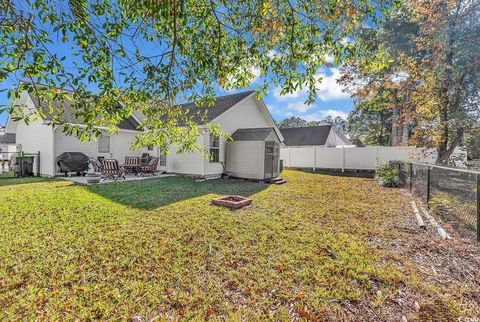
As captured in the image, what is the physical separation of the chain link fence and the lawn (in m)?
0.79

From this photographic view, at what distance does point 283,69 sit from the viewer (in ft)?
11.7

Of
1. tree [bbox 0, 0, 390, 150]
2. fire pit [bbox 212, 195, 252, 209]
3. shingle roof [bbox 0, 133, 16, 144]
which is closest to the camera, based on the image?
tree [bbox 0, 0, 390, 150]

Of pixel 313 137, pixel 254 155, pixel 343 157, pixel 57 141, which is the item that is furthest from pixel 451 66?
pixel 313 137

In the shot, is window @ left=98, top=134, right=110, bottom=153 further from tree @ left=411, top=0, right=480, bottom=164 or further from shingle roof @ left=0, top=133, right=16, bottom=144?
shingle roof @ left=0, top=133, right=16, bottom=144

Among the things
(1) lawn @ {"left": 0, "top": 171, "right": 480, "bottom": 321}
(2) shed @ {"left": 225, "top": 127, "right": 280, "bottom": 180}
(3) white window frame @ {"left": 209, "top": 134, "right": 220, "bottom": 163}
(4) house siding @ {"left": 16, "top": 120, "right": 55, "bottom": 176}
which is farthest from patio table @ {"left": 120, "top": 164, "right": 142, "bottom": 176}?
(1) lawn @ {"left": 0, "top": 171, "right": 480, "bottom": 321}

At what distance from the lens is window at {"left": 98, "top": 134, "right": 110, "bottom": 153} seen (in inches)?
546

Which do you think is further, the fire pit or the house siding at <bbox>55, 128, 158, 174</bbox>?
the house siding at <bbox>55, 128, 158, 174</bbox>

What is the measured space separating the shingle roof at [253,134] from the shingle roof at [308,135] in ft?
51.8

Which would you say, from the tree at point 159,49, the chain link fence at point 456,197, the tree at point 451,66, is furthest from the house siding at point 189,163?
the tree at point 451,66

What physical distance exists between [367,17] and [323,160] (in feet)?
54.8

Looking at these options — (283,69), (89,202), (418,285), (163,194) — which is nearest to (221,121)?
(163,194)

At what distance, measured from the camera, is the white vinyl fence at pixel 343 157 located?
17234 mm

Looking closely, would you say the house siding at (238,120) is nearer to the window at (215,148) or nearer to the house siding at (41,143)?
the window at (215,148)

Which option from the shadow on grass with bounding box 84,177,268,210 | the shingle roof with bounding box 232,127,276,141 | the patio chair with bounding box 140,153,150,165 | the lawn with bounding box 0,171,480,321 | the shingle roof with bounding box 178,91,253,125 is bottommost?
the lawn with bounding box 0,171,480,321
